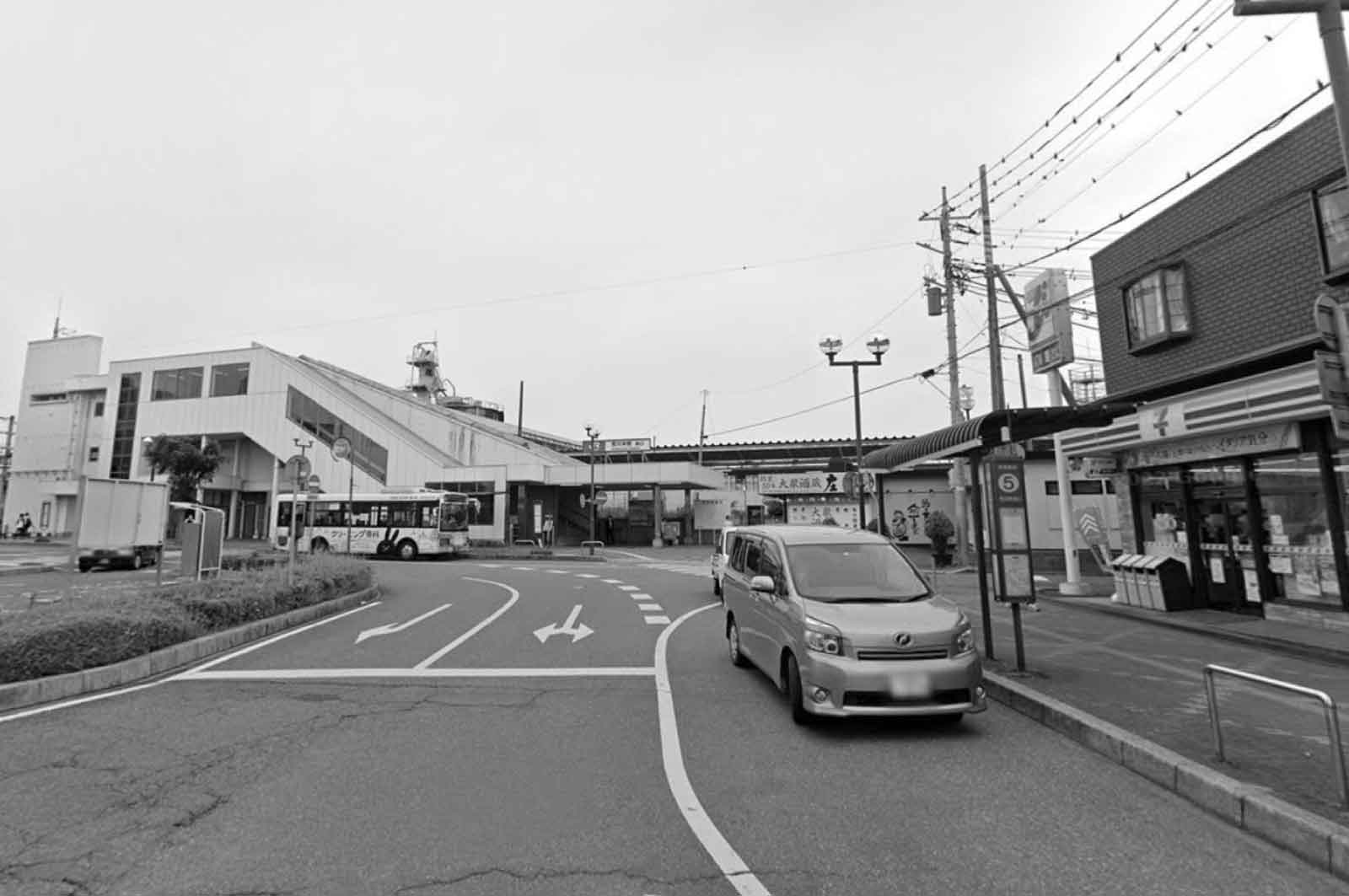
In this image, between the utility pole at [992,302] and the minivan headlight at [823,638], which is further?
the utility pole at [992,302]

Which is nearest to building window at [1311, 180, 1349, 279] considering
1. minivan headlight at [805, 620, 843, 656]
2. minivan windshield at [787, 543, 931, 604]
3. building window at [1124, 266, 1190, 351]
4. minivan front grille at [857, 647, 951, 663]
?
building window at [1124, 266, 1190, 351]

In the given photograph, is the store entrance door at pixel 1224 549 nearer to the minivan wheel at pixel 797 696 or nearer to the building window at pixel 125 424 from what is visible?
the minivan wheel at pixel 797 696

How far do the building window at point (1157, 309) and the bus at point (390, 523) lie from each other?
26.6 m

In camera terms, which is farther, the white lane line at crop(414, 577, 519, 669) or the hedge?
the white lane line at crop(414, 577, 519, 669)

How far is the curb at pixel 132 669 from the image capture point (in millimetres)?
6992

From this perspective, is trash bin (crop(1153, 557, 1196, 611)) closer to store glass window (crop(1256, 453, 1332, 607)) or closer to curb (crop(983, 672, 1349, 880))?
store glass window (crop(1256, 453, 1332, 607))

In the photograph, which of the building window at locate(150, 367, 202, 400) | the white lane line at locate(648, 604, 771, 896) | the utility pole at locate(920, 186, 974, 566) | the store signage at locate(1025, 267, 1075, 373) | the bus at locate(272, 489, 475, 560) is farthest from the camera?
the building window at locate(150, 367, 202, 400)

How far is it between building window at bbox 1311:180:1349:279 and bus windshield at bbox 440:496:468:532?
97.0ft

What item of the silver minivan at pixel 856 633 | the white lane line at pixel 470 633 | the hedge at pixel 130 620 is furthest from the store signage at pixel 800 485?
the silver minivan at pixel 856 633

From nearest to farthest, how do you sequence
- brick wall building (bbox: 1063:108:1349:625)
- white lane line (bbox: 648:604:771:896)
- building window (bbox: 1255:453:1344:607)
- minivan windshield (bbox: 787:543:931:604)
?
1. white lane line (bbox: 648:604:771:896)
2. minivan windshield (bbox: 787:543:931:604)
3. brick wall building (bbox: 1063:108:1349:625)
4. building window (bbox: 1255:453:1344:607)

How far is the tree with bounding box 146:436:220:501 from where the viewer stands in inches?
1767

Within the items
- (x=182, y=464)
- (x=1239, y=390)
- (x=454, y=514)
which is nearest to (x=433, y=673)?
(x=1239, y=390)

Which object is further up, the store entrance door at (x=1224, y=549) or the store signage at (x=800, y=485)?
the store signage at (x=800, y=485)

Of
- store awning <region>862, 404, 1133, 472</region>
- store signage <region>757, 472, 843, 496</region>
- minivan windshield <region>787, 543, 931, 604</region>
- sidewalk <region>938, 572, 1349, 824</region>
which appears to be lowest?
sidewalk <region>938, 572, 1349, 824</region>
